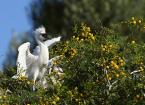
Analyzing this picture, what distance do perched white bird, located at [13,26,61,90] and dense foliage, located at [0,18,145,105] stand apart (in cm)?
104

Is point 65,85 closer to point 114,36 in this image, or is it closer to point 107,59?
point 107,59

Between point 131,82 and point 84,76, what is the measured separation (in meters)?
0.91

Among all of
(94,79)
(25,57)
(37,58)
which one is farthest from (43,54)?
(94,79)

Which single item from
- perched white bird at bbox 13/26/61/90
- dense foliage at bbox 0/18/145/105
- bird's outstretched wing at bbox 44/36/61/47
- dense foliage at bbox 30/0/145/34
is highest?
dense foliage at bbox 30/0/145/34

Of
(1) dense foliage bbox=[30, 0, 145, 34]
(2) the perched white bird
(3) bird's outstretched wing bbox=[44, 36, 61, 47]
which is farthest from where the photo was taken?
(1) dense foliage bbox=[30, 0, 145, 34]

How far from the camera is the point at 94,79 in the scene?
11.0 metres

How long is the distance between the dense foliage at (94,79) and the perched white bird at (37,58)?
1037 millimetres

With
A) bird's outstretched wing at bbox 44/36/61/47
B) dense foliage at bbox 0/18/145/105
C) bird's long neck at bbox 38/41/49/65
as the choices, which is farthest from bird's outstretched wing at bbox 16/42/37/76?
dense foliage at bbox 0/18/145/105

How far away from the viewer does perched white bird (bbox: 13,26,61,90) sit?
1346 cm

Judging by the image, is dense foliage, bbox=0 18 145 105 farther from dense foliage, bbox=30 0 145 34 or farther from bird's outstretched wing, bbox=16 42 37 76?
dense foliage, bbox=30 0 145 34

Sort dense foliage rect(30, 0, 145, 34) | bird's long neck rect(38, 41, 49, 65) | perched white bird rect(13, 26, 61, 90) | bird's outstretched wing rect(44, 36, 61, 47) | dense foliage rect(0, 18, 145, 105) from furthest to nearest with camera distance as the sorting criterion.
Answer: dense foliage rect(30, 0, 145, 34) → bird's outstretched wing rect(44, 36, 61, 47) → bird's long neck rect(38, 41, 49, 65) → perched white bird rect(13, 26, 61, 90) → dense foliage rect(0, 18, 145, 105)

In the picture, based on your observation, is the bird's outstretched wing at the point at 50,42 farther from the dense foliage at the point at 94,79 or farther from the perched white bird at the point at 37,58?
the dense foliage at the point at 94,79

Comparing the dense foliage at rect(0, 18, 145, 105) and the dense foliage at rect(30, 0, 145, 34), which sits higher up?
the dense foliage at rect(30, 0, 145, 34)

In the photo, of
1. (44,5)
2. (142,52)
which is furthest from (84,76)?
(44,5)
